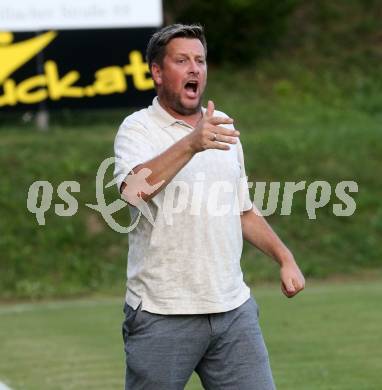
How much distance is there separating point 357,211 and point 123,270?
14.9 feet

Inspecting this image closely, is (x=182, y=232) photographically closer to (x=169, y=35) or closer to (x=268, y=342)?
(x=169, y=35)

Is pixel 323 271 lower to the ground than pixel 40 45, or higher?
lower

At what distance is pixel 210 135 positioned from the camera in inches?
192

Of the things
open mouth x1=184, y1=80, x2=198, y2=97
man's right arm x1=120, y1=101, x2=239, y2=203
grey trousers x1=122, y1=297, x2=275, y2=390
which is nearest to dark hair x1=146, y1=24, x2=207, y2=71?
open mouth x1=184, y1=80, x2=198, y2=97

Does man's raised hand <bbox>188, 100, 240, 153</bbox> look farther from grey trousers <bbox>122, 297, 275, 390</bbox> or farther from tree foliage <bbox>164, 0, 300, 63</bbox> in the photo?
tree foliage <bbox>164, 0, 300, 63</bbox>

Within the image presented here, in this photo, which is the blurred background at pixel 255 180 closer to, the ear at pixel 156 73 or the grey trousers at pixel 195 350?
the grey trousers at pixel 195 350

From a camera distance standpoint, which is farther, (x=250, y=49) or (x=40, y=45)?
(x=250, y=49)

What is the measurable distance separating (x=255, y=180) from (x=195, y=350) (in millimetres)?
15379

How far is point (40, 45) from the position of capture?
21719 millimetres

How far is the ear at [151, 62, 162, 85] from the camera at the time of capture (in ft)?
17.7

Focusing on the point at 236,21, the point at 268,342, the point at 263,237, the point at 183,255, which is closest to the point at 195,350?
the point at 183,255

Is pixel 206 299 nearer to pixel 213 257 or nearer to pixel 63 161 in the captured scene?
pixel 213 257

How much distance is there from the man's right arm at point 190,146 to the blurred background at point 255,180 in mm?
4419

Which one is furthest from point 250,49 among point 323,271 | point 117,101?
point 323,271
